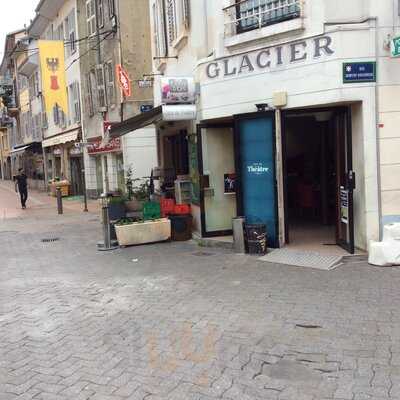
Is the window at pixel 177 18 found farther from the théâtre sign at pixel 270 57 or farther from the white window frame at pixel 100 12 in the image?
the white window frame at pixel 100 12

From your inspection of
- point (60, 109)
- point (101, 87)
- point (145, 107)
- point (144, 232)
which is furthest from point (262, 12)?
point (60, 109)

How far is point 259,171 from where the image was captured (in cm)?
934

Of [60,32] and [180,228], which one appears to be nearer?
[180,228]

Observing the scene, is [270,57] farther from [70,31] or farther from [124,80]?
[70,31]

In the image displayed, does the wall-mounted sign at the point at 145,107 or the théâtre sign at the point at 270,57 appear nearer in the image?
the théâtre sign at the point at 270,57

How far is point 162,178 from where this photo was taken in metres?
14.7

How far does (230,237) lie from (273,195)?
1.77m

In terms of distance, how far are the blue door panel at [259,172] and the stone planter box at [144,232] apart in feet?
6.69

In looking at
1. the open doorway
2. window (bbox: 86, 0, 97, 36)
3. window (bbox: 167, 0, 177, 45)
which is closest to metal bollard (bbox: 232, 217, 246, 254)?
the open doorway

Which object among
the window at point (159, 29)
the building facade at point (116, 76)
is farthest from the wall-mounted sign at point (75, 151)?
the window at point (159, 29)

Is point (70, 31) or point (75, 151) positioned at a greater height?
point (70, 31)

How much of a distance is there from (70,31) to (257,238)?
18528 mm

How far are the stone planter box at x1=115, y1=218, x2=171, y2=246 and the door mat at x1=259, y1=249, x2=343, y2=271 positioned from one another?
8.98ft

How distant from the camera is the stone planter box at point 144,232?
10594 millimetres
